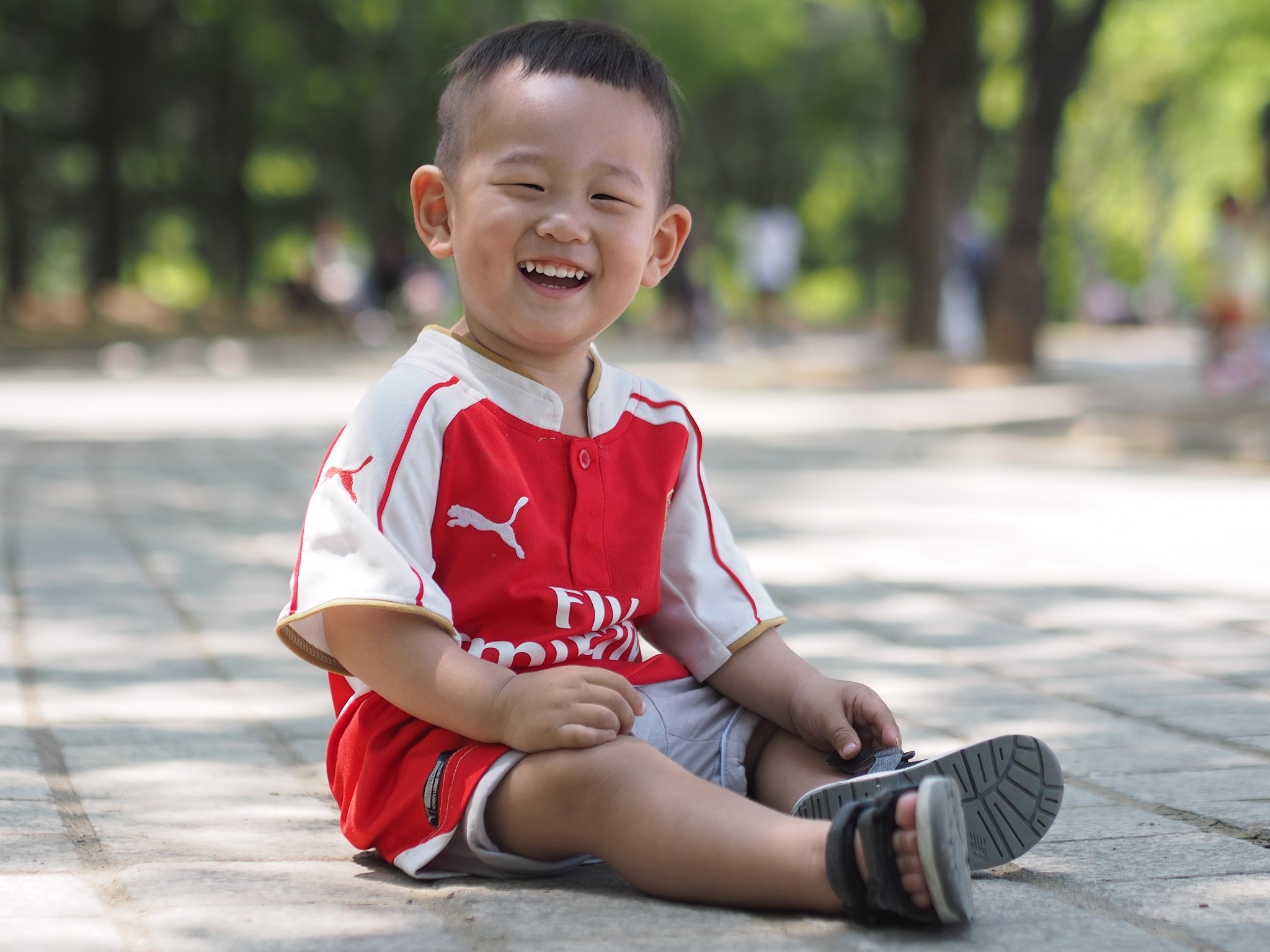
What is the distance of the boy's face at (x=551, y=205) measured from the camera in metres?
2.41

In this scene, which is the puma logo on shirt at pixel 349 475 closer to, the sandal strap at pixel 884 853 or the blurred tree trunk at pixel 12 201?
the sandal strap at pixel 884 853

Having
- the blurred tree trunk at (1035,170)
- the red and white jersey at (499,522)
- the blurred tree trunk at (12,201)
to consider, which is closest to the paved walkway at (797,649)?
the red and white jersey at (499,522)

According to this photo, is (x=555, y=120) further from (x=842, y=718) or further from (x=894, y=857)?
(x=894, y=857)

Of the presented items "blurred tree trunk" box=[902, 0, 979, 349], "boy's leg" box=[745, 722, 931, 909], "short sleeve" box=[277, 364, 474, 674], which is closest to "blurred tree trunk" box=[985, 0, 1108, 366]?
"blurred tree trunk" box=[902, 0, 979, 349]

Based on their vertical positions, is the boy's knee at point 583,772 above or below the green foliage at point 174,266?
below

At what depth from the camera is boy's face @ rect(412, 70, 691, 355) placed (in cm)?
241

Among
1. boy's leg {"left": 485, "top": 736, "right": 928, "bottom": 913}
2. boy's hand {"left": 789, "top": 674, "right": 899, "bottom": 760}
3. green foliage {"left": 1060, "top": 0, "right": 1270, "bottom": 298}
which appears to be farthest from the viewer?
green foliage {"left": 1060, "top": 0, "right": 1270, "bottom": 298}

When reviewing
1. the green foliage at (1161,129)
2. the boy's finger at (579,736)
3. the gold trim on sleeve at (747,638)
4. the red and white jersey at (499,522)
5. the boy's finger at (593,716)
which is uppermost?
the green foliage at (1161,129)

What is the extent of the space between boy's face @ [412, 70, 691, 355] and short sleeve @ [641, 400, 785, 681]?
29 centimetres

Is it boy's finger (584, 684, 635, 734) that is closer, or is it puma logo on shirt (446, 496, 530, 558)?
boy's finger (584, 684, 635, 734)

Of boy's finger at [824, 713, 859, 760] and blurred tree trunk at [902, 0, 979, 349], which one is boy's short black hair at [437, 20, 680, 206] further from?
blurred tree trunk at [902, 0, 979, 349]

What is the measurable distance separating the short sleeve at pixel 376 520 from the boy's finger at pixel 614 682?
236 mm

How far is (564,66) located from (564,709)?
3.15 feet

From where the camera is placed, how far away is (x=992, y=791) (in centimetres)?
227
